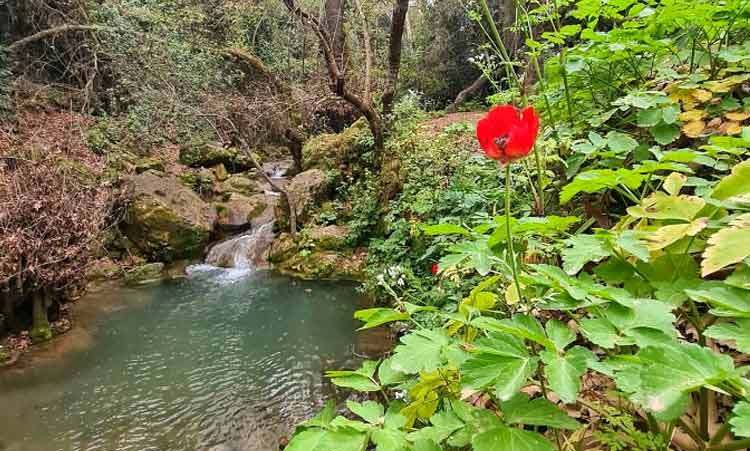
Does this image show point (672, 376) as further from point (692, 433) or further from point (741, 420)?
point (692, 433)

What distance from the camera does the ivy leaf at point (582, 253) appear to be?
3.14 ft

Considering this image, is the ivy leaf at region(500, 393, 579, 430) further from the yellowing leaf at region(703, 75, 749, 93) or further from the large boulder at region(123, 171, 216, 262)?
the large boulder at region(123, 171, 216, 262)

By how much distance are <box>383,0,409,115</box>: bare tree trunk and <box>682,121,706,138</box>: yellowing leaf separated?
5.93 metres

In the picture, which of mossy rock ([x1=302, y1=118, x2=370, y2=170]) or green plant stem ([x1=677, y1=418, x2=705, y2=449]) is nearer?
green plant stem ([x1=677, y1=418, x2=705, y2=449])

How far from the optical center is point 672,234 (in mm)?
954

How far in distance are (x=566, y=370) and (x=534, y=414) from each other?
0.10 metres

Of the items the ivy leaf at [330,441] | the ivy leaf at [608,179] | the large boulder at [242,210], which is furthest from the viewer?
the large boulder at [242,210]

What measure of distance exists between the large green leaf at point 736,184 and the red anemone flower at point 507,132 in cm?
51

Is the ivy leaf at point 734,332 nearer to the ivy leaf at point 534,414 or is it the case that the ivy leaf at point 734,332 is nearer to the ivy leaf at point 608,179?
the ivy leaf at point 534,414

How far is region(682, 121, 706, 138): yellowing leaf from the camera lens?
64.9 inches

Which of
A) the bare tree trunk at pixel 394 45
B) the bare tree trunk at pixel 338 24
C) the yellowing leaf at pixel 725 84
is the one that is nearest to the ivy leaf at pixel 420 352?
the yellowing leaf at pixel 725 84

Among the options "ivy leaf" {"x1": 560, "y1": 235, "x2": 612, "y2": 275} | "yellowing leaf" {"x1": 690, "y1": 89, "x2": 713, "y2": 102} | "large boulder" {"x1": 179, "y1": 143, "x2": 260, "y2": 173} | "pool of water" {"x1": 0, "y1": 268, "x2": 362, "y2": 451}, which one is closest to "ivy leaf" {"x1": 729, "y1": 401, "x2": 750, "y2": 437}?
"ivy leaf" {"x1": 560, "y1": 235, "x2": 612, "y2": 275}

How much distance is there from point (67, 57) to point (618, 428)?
12.9 metres

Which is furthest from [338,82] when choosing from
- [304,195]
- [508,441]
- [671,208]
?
[508,441]
